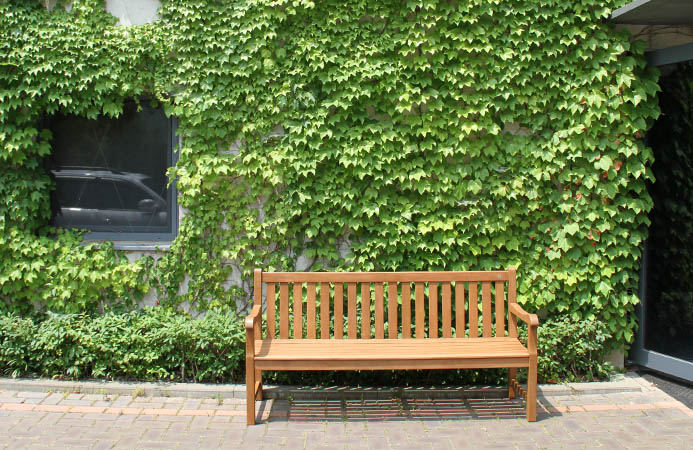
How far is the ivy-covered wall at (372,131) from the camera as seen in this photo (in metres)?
5.00

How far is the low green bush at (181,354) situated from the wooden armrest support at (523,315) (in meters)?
0.53

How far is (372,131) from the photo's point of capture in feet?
16.6

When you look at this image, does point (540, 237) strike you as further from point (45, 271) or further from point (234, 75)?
point (45, 271)

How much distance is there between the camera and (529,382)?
422 cm

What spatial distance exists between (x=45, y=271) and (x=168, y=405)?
1852 millimetres

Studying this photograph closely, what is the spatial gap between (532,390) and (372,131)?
2.45 m

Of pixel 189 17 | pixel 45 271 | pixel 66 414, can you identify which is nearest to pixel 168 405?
pixel 66 414

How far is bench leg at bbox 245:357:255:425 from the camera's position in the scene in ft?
13.6

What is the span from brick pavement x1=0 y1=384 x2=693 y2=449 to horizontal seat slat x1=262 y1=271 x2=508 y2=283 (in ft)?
3.09

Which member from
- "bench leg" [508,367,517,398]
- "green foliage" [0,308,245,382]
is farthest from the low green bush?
"bench leg" [508,367,517,398]

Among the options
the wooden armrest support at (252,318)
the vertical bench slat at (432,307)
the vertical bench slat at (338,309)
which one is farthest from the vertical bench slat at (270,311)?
the vertical bench slat at (432,307)

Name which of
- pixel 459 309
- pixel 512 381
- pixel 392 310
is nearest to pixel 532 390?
pixel 512 381

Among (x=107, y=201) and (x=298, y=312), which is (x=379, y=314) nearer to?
(x=298, y=312)

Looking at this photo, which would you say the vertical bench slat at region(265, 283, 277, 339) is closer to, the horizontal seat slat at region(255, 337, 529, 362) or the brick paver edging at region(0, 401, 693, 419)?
the horizontal seat slat at region(255, 337, 529, 362)
